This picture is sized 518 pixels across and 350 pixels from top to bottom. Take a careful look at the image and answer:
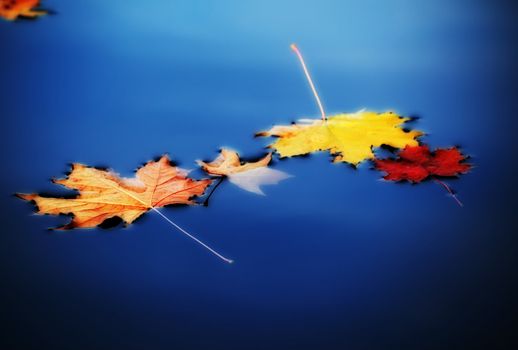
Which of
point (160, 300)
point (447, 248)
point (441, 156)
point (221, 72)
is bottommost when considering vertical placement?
point (160, 300)

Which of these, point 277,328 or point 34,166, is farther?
point 34,166

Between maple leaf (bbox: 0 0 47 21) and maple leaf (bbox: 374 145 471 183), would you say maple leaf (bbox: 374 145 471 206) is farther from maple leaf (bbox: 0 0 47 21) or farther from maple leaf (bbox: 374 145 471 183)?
maple leaf (bbox: 0 0 47 21)

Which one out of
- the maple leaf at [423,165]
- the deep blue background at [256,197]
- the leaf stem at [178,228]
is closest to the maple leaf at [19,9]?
the deep blue background at [256,197]

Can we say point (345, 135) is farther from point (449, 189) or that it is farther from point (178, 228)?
point (178, 228)

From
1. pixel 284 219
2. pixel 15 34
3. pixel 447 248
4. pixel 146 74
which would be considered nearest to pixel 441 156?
pixel 447 248

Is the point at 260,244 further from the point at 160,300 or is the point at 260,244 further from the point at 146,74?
the point at 146,74

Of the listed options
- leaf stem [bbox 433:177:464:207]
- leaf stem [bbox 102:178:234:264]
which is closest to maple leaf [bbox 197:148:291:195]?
leaf stem [bbox 102:178:234:264]

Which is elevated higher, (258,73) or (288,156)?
(258,73)
